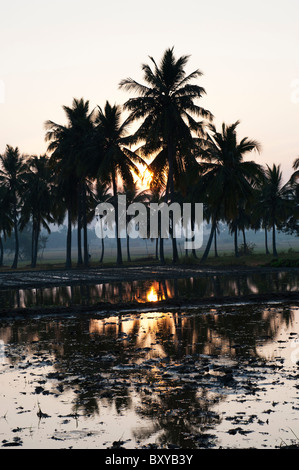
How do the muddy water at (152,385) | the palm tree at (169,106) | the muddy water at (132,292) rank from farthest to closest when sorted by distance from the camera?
1. the palm tree at (169,106)
2. the muddy water at (132,292)
3. the muddy water at (152,385)

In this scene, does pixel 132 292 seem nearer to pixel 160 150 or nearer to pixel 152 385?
pixel 152 385

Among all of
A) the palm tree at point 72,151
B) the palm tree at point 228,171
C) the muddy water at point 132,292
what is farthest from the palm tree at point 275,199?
the muddy water at point 132,292

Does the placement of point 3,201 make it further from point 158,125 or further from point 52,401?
point 52,401

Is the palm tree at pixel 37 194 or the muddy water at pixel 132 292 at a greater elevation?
the palm tree at pixel 37 194

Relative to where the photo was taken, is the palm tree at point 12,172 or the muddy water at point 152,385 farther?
the palm tree at point 12,172

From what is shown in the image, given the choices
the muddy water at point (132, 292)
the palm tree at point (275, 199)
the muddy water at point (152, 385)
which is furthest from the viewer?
the palm tree at point (275, 199)

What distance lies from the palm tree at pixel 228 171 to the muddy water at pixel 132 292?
16886mm

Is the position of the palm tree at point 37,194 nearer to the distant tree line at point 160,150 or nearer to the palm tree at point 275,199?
the distant tree line at point 160,150

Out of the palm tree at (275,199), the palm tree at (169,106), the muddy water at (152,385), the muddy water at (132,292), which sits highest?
the palm tree at (169,106)

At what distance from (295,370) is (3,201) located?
5285cm

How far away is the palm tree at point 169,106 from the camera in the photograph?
41.2 meters

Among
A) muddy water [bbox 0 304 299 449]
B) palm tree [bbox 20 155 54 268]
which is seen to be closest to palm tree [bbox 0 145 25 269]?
palm tree [bbox 20 155 54 268]
